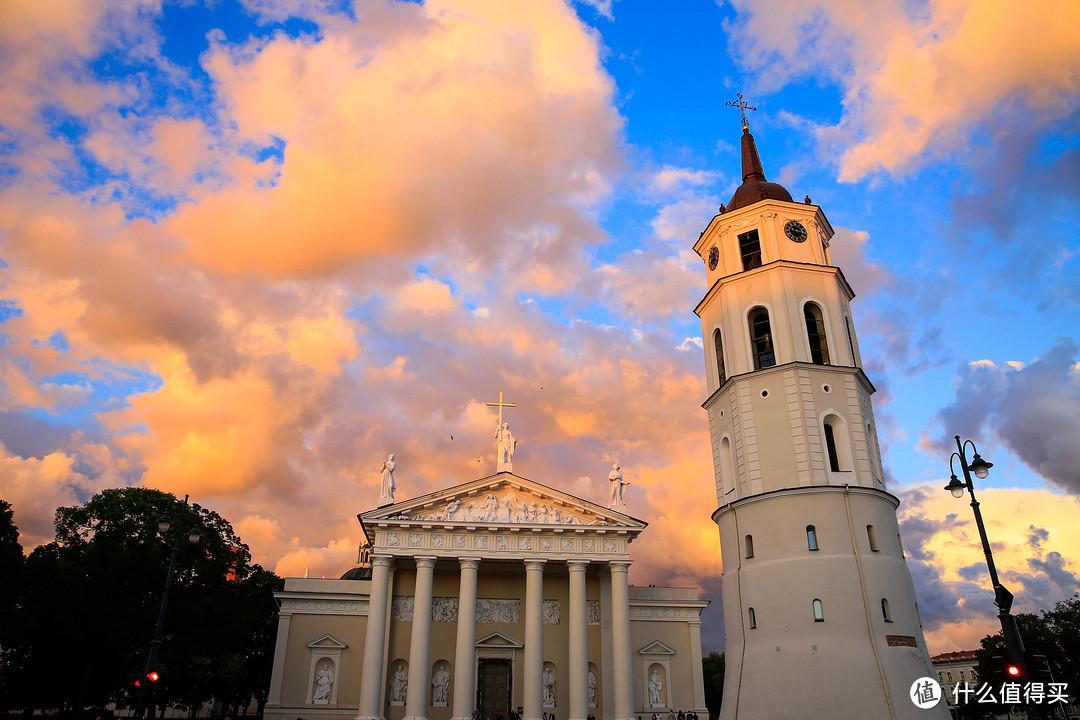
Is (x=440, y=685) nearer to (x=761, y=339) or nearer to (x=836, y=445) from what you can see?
(x=836, y=445)

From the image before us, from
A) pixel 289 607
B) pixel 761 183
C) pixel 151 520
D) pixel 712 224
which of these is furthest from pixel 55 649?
pixel 761 183

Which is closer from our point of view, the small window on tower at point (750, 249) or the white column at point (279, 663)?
the white column at point (279, 663)

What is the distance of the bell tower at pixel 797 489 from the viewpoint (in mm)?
24578

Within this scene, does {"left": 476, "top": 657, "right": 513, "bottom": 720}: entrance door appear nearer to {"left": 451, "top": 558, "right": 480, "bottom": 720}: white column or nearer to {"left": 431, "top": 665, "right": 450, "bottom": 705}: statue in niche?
{"left": 431, "top": 665, "right": 450, "bottom": 705}: statue in niche

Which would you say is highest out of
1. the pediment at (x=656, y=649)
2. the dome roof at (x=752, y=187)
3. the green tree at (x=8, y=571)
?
the dome roof at (x=752, y=187)

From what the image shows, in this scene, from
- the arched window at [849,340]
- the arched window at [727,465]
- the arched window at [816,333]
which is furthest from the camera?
the arched window at [849,340]

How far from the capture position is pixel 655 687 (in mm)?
34375

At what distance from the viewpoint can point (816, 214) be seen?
3366cm

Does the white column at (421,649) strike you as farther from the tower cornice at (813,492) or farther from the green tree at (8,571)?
the green tree at (8,571)

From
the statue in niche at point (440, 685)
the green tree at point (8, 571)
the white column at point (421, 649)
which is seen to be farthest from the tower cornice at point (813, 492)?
the green tree at point (8, 571)

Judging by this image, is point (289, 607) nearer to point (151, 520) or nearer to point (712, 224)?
point (151, 520)

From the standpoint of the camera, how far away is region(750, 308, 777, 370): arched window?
30.7 meters

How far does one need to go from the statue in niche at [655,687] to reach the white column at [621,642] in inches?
165

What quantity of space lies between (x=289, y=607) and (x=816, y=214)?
31012mm
